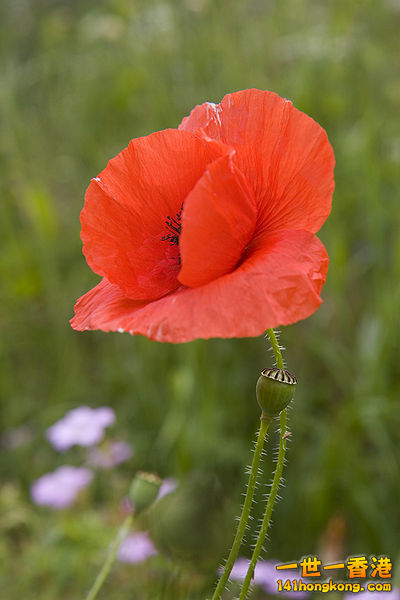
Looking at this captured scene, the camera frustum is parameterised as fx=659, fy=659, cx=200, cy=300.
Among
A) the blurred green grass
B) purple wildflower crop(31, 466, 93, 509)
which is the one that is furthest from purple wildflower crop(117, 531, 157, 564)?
purple wildflower crop(31, 466, 93, 509)

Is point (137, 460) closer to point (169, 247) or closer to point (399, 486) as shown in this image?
point (399, 486)

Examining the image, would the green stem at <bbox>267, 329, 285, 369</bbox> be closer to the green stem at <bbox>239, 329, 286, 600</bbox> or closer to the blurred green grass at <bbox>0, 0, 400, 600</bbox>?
the green stem at <bbox>239, 329, 286, 600</bbox>

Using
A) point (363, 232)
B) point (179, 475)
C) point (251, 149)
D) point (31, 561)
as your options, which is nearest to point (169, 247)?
point (251, 149)

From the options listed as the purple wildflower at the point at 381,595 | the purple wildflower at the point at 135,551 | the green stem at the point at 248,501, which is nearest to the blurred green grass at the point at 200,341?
the purple wildflower at the point at 135,551

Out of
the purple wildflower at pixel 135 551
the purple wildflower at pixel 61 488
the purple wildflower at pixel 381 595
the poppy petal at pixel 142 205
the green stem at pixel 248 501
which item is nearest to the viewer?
the green stem at pixel 248 501

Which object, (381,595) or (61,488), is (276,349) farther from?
(61,488)

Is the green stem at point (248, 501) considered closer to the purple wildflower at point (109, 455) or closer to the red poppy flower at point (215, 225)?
the red poppy flower at point (215, 225)

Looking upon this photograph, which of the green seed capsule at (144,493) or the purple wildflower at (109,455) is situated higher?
the green seed capsule at (144,493)
